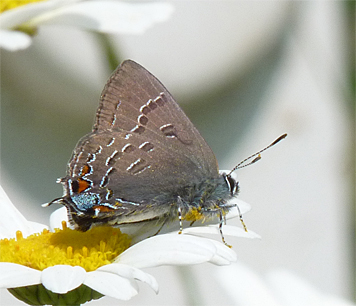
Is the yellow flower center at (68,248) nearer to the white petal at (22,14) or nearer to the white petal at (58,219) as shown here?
the white petal at (58,219)

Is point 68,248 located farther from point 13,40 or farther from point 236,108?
point 236,108

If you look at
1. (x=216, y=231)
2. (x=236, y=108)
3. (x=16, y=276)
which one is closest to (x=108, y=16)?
(x=216, y=231)

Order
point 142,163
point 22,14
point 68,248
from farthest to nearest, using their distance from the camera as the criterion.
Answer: point 22,14 < point 142,163 < point 68,248

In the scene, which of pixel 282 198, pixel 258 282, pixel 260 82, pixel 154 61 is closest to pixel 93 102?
pixel 154 61

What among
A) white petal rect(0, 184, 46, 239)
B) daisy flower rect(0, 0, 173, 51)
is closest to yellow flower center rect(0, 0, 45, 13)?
daisy flower rect(0, 0, 173, 51)

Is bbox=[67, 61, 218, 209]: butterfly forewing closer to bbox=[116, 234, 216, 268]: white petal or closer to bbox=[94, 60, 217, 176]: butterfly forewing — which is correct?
bbox=[94, 60, 217, 176]: butterfly forewing

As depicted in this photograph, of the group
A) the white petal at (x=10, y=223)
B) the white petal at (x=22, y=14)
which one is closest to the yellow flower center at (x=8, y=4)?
Result: the white petal at (x=22, y=14)

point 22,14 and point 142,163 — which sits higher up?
point 22,14

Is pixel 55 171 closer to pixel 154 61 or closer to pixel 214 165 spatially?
pixel 154 61
